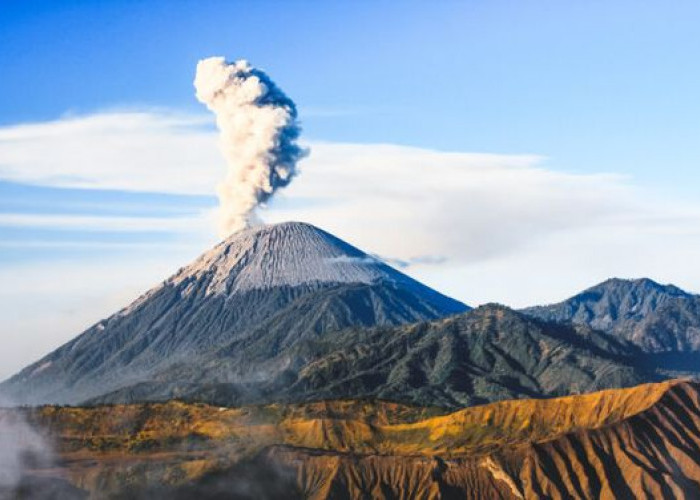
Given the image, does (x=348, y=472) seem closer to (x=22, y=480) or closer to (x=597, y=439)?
(x=597, y=439)

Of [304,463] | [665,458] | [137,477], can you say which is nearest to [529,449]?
[665,458]

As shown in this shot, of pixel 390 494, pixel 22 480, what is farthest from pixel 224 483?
pixel 22 480

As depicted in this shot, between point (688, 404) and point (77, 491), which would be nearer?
point (77, 491)

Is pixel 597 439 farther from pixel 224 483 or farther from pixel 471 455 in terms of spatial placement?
pixel 224 483

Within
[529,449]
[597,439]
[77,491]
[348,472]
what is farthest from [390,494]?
[77,491]

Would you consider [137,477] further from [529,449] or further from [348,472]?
[529,449]

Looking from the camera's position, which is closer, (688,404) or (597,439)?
(597,439)

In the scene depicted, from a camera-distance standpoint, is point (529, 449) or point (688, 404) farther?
point (688, 404)
